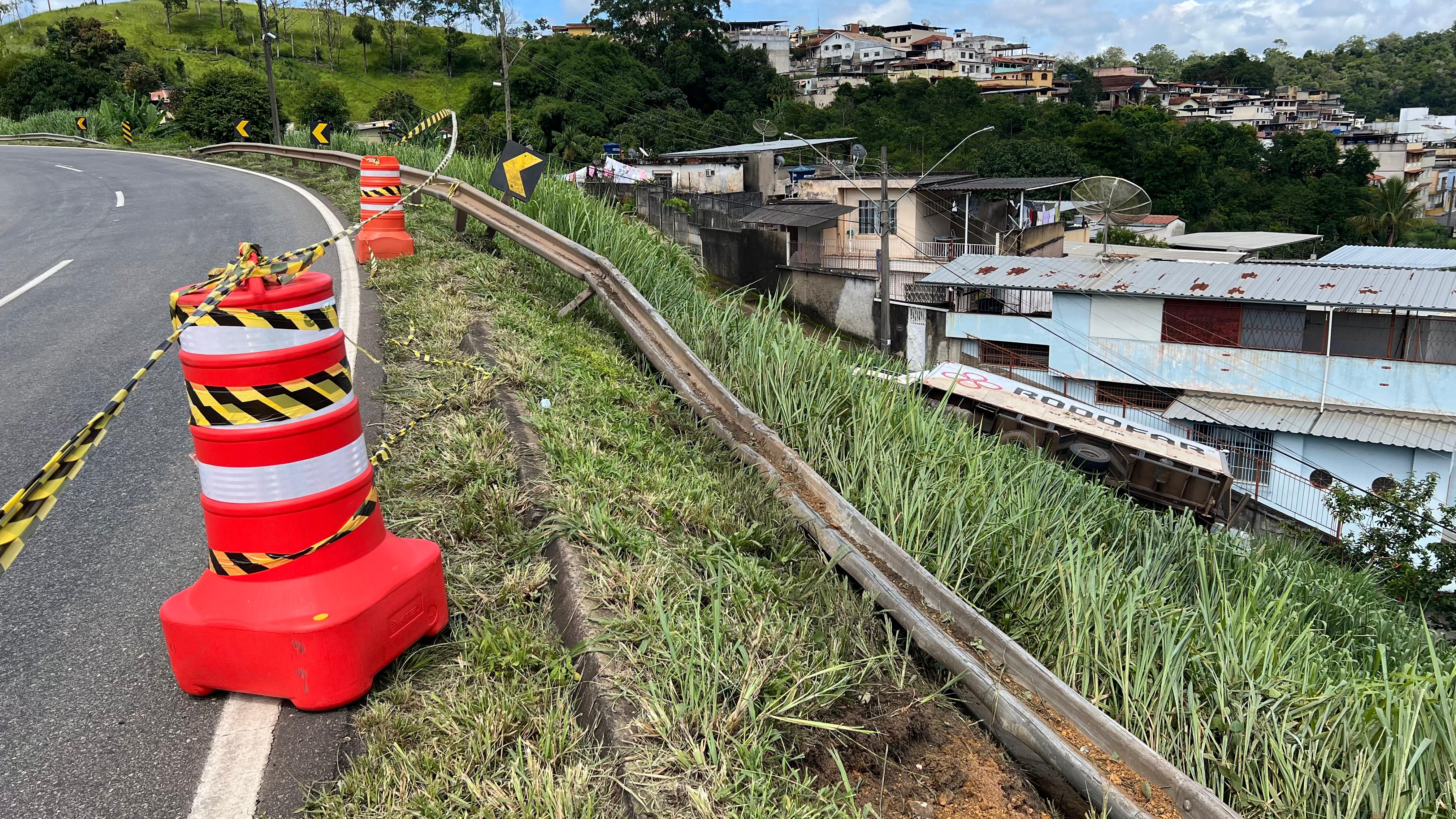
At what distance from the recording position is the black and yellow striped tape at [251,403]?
9.80ft

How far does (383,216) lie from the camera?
8766 millimetres

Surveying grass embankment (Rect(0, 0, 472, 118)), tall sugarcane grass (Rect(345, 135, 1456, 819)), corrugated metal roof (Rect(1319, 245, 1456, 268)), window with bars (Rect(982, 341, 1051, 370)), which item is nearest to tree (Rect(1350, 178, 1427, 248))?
corrugated metal roof (Rect(1319, 245, 1456, 268))

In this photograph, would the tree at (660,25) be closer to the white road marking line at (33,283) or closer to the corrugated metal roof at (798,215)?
the corrugated metal roof at (798,215)

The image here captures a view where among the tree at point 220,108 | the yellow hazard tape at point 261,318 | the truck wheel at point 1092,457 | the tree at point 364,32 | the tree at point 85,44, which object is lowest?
the truck wheel at point 1092,457

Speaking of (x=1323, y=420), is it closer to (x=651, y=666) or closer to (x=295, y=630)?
(x=651, y=666)

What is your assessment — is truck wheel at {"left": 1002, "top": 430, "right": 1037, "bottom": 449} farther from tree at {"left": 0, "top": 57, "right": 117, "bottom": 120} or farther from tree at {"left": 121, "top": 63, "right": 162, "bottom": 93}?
tree at {"left": 121, "top": 63, "right": 162, "bottom": 93}

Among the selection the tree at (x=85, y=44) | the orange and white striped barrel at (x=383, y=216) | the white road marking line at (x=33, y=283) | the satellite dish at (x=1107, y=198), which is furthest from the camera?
the tree at (x=85, y=44)

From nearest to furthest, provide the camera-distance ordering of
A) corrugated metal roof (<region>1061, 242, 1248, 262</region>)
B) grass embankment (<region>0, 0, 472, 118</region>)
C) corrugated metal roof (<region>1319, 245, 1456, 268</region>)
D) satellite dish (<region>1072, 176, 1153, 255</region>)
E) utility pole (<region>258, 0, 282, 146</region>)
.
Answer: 1. utility pole (<region>258, 0, 282, 146</region>)
2. satellite dish (<region>1072, 176, 1153, 255</region>)
3. corrugated metal roof (<region>1319, 245, 1456, 268</region>)
4. corrugated metal roof (<region>1061, 242, 1248, 262</region>)
5. grass embankment (<region>0, 0, 472, 118</region>)

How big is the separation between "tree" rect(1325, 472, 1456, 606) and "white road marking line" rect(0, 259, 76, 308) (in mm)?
14720

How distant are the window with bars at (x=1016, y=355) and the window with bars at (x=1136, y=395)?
157 centimetres

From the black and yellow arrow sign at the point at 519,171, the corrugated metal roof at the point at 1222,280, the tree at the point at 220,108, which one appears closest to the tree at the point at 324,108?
the tree at the point at 220,108

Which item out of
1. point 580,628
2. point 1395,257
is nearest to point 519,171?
point 580,628

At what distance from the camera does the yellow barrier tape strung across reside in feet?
7.79

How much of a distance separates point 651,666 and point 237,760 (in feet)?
4.14
